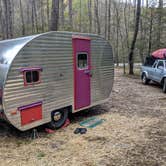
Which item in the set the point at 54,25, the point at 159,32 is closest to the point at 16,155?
the point at 54,25

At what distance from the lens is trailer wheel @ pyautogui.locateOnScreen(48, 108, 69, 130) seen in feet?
16.5

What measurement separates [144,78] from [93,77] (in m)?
7.18

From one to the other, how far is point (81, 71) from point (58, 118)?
1.41 metres

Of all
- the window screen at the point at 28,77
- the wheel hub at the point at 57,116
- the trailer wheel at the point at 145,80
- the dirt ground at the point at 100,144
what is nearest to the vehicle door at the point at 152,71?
the trailer wheel at the point at 145,80

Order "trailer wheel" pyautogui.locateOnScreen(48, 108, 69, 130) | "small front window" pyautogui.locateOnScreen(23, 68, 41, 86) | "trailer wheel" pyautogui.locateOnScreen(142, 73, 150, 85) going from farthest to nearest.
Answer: "trailer wheel" pyautogui.locateOnScreen(142, 73, 150, 85)
"trailer wheel" pyautogui.locateOnScreen(48, 108, 69, 130)
"small front window" pyautogui.locateOnScreen(23, 68, 41, 86)

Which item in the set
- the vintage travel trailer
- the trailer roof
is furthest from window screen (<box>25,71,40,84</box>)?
the trailer roof

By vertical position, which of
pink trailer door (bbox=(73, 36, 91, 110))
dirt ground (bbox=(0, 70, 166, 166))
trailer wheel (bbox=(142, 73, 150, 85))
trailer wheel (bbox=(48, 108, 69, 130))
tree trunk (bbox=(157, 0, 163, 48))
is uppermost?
tree trunk (bbox=(157, 0, 163, 48))

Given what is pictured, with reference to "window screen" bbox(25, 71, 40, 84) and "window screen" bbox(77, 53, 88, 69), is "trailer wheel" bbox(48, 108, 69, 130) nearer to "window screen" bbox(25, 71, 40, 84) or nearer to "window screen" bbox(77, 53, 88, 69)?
"window screen" bbox(25, 71, 40, 84)

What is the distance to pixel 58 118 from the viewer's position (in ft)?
16.9

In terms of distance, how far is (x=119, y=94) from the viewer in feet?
29.3

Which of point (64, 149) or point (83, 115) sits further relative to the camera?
point (83, 115)

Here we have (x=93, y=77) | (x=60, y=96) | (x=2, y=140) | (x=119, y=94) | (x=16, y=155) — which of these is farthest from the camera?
(x=119, y=94)

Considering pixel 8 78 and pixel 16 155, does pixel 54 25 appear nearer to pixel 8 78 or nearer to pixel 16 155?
pixel 8 78

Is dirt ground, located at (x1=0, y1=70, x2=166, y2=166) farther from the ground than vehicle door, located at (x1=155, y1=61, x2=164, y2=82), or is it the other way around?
vehicle door, located at (x1=155, y1=61, x2=164, y2=82)
